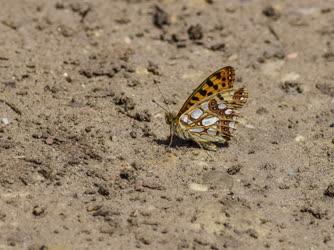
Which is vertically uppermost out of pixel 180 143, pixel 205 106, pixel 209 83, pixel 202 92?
pixel 209 83

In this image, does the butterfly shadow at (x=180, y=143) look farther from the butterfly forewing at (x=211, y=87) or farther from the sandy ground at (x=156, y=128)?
the butterfly forewing at (x=211, y=87)

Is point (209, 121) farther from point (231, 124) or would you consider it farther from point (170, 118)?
point (170, 118)

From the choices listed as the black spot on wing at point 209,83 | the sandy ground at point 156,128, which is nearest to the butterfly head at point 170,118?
the sandy ground at point 156,128

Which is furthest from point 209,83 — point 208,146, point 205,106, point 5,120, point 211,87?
point 5,120

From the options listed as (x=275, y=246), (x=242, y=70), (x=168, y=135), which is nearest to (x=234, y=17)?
(x=242, y=70)

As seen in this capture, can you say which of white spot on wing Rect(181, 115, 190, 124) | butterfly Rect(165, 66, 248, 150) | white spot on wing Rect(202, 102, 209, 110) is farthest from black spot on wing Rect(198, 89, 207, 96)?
white spot on wing Rect(181, 115, 190, 124)
